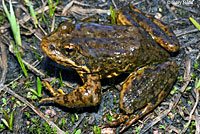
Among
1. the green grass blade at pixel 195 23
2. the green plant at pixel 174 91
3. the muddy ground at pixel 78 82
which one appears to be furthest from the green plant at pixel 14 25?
the green grass blade at pixel 195 23

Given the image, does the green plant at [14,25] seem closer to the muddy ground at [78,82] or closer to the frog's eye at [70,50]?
the muddy ground at [78,82]

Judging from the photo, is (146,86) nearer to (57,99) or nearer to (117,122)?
(117,122)

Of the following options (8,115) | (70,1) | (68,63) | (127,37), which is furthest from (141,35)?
(8,115)

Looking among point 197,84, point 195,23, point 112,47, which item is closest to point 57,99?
point 112,47

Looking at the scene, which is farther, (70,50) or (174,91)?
(174,91)

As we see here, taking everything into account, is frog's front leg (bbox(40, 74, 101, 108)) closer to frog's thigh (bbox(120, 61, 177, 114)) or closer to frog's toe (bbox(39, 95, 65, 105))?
frog's toe (bbox(39, 95, 65, 105))

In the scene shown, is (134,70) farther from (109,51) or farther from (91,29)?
(91,29)

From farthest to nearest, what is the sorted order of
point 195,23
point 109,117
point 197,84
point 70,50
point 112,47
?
point 195,23 → point 197,84 → point 109,117 → point 112,47 → point 70,50
